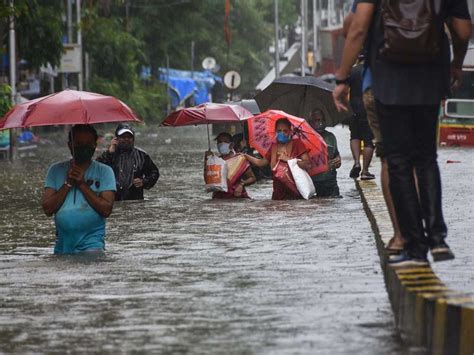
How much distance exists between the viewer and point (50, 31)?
3475cm

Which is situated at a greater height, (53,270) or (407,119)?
(407,119)

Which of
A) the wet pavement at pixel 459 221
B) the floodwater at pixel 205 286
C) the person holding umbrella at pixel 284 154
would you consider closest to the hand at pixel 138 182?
the floodwater at pixel 205 286

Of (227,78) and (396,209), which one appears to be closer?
(396,209)

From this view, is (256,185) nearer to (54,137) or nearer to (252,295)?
(252,295)

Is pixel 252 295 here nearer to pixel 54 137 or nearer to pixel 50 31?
pixel 50 31

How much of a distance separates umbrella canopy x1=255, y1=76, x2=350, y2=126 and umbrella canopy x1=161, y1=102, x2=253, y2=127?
6.02 feet

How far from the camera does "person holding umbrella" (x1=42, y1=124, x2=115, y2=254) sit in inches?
466

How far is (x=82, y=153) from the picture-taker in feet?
39.2

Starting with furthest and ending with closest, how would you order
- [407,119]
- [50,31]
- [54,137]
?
[54,137] < [50,31] < [407,119]

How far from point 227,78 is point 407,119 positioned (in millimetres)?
49104

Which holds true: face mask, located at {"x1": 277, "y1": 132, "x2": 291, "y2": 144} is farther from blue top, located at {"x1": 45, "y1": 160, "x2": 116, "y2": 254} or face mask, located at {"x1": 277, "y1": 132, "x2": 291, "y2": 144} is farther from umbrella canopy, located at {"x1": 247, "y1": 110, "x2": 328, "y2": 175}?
blue top, located at {"x1": 45, "y1": 160, "x2": 116, "y2": 254}

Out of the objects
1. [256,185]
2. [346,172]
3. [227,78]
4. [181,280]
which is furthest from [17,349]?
[227,78]

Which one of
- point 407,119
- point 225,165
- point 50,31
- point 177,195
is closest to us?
point 407,119

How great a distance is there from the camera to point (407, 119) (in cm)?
873
